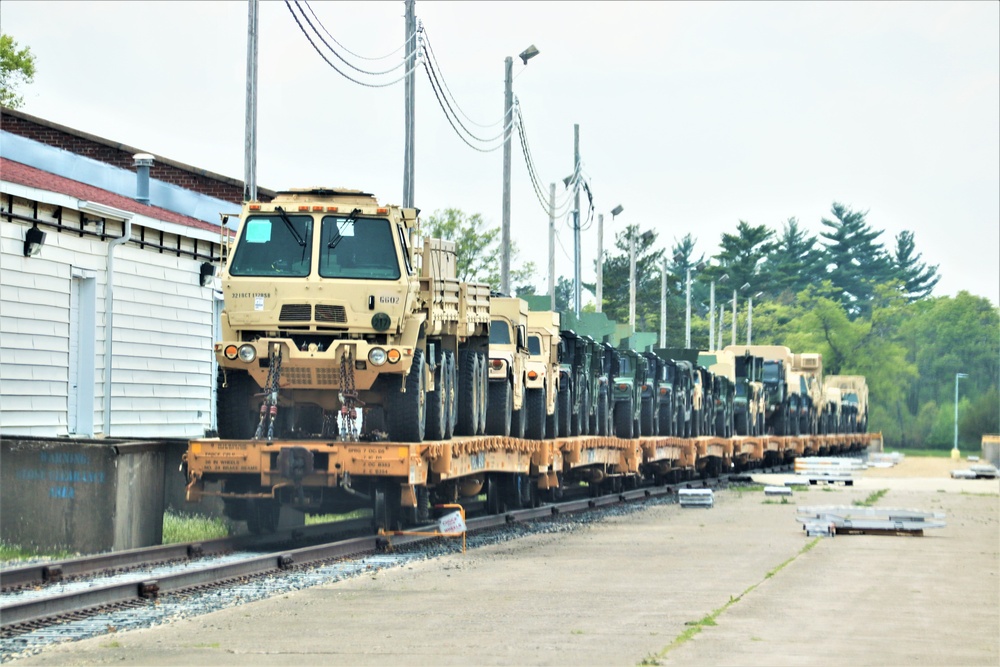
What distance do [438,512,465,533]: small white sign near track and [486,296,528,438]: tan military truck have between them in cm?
421

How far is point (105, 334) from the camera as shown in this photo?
1003 inches

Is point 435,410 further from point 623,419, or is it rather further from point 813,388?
point 813,388

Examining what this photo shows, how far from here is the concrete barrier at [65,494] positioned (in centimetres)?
1681

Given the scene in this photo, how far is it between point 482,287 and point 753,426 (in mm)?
29479

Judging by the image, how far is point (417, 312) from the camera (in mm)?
18719

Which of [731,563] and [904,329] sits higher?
[904,329]

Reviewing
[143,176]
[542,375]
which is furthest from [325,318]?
[143,176]

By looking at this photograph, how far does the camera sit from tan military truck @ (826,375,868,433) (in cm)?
7706

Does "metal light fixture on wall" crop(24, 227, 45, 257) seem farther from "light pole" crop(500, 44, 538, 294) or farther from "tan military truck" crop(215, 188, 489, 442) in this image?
"light pole" crop(500, 44, 538, 294)

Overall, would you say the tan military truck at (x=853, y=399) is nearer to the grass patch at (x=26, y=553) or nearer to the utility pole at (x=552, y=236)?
the utility pole at (x=552, y=236)

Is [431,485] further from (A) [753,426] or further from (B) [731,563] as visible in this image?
(A) [753,426]

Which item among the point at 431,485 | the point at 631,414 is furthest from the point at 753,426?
the point at 431,485

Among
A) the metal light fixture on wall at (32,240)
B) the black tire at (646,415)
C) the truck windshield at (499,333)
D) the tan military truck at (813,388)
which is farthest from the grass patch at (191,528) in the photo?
the tan military truck at (813,388)

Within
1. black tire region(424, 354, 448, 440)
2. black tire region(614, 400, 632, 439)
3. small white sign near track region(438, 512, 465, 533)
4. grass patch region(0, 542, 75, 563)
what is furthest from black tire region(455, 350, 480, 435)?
black tire region(614, 400, 632, 439)
